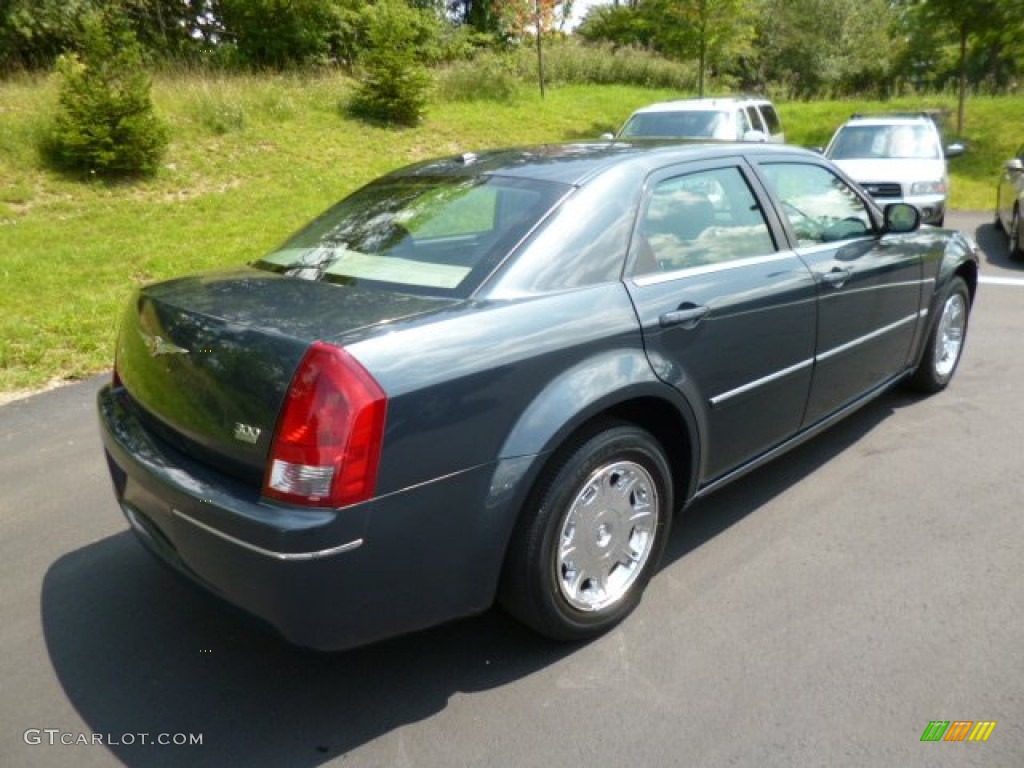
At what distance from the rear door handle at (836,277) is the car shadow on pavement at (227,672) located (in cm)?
200

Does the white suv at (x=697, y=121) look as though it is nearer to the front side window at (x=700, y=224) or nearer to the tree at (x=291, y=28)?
the front side window at (x=700, y=224)

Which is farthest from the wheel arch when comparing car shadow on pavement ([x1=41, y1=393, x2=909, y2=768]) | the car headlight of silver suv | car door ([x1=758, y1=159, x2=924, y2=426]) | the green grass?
the car headlight of silver suv

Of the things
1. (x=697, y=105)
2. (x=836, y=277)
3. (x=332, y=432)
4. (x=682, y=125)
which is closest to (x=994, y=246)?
(x=682, y=125)

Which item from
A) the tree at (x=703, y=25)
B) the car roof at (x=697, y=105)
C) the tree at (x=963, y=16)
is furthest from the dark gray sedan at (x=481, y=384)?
the tree at (x=703, y=25)

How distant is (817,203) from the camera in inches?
159

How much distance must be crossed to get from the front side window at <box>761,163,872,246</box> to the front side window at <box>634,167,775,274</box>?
265mm

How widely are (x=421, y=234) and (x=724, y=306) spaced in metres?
1.18

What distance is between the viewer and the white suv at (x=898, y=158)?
1070cm

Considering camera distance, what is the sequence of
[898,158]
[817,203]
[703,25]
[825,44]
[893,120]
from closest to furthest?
[817,203] → [898,158] → [893,120] → [703,25] → [825,44]

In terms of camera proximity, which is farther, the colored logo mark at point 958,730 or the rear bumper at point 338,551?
the colored logo mark at point 958,730

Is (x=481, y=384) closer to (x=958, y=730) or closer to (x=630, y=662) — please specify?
(x=630, y=662)

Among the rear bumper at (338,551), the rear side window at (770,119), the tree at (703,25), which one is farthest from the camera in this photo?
the tree at (703,25)

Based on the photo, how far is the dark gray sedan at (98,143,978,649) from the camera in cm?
218

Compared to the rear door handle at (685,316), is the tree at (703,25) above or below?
above
